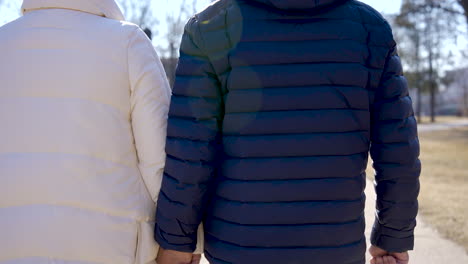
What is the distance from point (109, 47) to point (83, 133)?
0.35 m

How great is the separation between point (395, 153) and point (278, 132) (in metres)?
0.49

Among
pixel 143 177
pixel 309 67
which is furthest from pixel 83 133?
pixel 309 67

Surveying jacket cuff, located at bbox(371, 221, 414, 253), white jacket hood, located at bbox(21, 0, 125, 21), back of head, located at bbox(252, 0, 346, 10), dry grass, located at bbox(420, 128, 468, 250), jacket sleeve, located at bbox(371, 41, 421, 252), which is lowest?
dry grass, located at bbox(420, 128, 468, 250)

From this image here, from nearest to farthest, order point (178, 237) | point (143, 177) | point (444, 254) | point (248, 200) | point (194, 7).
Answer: point (248, 200) < point (178, 237) < point (143, 177) < point (444, 254) < point (194, 7)

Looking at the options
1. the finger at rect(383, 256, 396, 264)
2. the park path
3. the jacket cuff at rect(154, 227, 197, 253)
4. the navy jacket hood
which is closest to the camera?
the navy jacket hood

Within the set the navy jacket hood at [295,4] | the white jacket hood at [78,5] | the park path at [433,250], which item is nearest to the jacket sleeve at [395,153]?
the navy jacket hood at [295,4]

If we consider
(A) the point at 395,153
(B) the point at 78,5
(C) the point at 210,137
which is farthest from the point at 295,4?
(B) the point at 78,5

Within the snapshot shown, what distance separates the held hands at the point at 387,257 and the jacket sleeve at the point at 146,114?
95 centimetres

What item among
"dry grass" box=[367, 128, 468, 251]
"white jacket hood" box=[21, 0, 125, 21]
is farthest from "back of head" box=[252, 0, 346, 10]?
"dry grass" box=[367, 128, 468, 251]

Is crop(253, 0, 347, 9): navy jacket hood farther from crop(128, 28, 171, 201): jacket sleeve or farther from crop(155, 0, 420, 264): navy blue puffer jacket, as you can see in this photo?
crop(128, 28, 171, 201): jacket sleeve

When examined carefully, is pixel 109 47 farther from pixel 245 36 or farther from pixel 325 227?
pixel 325 227

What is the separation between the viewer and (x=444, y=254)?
4.26 m

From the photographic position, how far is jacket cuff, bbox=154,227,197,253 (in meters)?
1.90

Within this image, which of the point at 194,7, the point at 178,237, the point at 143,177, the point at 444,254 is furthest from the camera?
the point at 194,7
